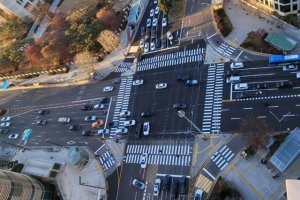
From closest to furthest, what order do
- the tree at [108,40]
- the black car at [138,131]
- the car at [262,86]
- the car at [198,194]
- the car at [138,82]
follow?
the car at [198,194]
the car at [262,86]
the black car at [138,131]
the car at [138,82]
the tree at [108,40]

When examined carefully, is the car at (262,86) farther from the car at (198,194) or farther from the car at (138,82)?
the car at (138,82)

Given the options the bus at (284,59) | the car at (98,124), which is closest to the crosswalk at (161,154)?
the car at (98,124)

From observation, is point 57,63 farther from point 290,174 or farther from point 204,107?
point 290,174

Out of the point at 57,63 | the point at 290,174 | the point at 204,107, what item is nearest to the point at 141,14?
the point at 57,63

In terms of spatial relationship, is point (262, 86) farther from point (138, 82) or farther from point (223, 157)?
point (138, 82)

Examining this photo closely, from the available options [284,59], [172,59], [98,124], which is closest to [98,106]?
[98,124]

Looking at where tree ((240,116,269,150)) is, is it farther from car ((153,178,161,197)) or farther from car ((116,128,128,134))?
car ((116,128,128,134))
